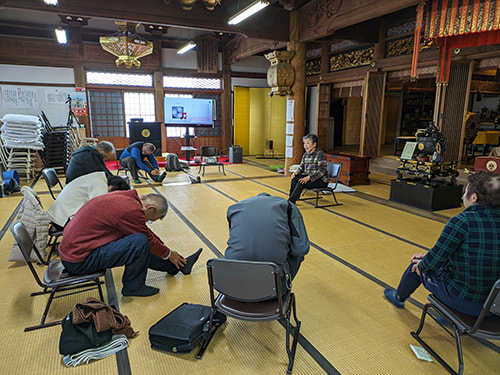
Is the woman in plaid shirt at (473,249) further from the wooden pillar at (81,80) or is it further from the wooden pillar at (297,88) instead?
the wooden pillar at (81,80)

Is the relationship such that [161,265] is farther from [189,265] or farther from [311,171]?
[311,171]

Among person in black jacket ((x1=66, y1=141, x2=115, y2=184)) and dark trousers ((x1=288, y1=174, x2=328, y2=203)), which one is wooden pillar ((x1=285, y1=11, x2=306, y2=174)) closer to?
dark trousers ((x1=288, y1=174, x2=328, y2=203))

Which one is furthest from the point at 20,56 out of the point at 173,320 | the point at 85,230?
the point at 173,320

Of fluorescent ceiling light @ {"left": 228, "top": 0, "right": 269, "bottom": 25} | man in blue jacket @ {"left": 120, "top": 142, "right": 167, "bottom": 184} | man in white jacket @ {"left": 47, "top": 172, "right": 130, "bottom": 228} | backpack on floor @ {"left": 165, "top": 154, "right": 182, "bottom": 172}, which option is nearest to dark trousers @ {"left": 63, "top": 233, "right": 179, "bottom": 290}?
man in white jacket @ {"left": 47, "top": 172, "right": 130, "bottom": 228}

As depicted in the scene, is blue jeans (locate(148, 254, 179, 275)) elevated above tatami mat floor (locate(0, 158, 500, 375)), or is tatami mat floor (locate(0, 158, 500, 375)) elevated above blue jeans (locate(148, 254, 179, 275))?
blue jeans (locate(148, 254, 179, 275))

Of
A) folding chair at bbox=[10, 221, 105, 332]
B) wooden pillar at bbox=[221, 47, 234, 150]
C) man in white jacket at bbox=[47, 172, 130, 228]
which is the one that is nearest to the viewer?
folding chair at bbox=[10, 221, 105, 332]

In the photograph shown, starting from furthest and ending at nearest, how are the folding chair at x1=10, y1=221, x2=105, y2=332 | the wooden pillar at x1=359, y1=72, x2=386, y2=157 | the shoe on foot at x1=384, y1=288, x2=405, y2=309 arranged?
1. the wooden pillar at x1=359, y1=72, x2=386, y2=157
2. the shoe on foot at x1=384, y1=288, x2=405, y2=309
3. the folding chair at x1=10, y1=221, x2=105, y2=332

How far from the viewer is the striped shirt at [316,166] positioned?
15.3 ft

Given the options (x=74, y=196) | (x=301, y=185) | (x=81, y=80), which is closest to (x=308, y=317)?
(x=74, y=196)

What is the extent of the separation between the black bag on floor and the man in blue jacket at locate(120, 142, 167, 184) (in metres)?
4.64

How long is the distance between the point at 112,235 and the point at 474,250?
6.89 ft

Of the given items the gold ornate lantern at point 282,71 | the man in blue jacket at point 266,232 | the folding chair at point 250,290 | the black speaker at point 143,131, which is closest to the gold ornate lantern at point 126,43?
the black speaker at point 143,131

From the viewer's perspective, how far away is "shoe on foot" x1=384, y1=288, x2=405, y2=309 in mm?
2300

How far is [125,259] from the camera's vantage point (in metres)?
2.22
